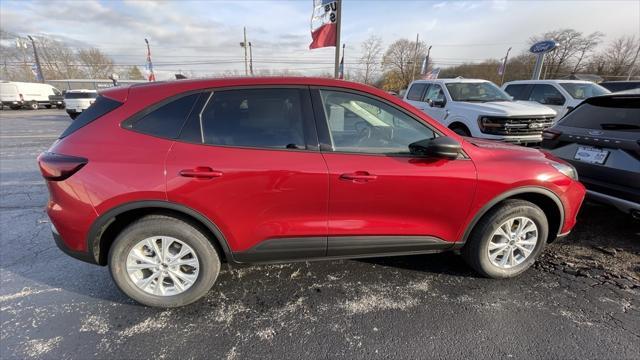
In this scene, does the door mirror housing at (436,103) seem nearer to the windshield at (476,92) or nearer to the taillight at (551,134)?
the windshield at (476,92)

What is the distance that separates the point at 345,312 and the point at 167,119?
1971mm

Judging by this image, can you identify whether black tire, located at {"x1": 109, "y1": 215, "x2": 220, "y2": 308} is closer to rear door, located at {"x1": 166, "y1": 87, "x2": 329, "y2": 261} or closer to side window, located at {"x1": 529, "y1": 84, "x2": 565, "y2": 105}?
rear door, located at {"x1": 166, "y1": 87, "x2": 329, "y2": 261}

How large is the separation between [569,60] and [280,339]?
214 feet

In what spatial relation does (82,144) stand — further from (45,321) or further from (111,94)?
(45,321)

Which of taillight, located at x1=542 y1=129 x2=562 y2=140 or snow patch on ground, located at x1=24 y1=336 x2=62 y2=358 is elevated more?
taillight, located at x1=542 y1=129 x2=562 y2=140

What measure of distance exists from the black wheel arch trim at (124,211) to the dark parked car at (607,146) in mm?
3906

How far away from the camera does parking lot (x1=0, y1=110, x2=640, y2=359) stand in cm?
207

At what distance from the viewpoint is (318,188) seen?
225cm

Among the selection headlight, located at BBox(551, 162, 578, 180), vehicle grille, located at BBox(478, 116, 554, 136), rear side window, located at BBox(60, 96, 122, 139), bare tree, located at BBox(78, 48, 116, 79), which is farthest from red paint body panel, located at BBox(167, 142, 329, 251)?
bare tree, located at BBox(78, 48, 116, 79)

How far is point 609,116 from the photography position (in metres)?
3.47

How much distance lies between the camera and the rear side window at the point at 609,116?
3217mm

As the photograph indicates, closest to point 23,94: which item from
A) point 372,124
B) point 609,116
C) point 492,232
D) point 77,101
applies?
point 77,101

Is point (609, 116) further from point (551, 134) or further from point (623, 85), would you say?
point (623, 85)

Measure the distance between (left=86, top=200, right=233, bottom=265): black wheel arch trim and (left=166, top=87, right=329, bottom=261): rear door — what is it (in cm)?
4
